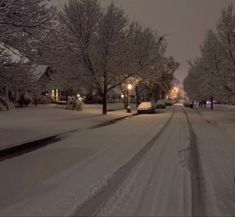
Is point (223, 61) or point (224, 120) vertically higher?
point (223, 61)

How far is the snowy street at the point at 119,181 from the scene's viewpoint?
782 centimetres

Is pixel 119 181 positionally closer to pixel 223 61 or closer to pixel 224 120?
pixel 224 120

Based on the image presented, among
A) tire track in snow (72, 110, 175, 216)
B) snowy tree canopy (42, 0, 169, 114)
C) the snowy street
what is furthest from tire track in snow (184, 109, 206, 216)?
snowy tree canopy (42, 0, 169, 114)

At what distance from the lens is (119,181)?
405 inches

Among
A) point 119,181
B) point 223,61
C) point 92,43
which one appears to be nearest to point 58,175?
point 119,181

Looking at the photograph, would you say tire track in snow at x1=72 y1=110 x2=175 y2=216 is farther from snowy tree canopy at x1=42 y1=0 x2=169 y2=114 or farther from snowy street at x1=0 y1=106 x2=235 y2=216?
snowy tree canopy at x1=42 y1=0 x2=169 y2=114

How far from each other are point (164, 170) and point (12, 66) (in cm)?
904

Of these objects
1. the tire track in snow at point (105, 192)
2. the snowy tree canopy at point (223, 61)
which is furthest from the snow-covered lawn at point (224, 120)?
the tire track in snow at point (105, 192)

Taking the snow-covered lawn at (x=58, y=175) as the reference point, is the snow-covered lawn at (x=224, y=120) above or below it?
below

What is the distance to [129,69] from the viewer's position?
46.1m

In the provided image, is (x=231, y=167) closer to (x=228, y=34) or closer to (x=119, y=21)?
(x=228, y=34)

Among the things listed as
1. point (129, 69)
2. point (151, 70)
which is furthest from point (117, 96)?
Answer: point (129, 69)

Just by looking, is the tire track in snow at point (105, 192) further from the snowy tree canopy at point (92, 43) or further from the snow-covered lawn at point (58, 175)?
the snowy tree canopy at point (92, 43)

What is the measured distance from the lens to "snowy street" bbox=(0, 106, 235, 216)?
782 cm
